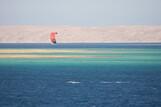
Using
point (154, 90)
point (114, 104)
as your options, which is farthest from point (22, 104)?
point (154, 90)

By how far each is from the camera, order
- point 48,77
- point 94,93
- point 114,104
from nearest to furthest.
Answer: point 114,104
point 94,93
point 48,77

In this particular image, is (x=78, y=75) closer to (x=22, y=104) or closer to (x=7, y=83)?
(x=7, y=83)

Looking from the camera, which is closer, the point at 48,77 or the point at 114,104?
the point at 114,104

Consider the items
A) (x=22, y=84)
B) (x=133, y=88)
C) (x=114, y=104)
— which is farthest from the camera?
(x=22, y=84)

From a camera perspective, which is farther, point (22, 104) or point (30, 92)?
point (30, 92)

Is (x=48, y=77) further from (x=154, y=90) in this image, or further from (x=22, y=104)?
(x=22, y=104)

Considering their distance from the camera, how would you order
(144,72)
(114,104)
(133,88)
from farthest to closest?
1. (144,72)
2. (133,88)
3. (114,104)

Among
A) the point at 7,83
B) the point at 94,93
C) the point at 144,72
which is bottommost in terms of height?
the point at 144,72

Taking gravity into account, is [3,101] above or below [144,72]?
above

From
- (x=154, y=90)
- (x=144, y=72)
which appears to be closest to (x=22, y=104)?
(x=154, y=90)
